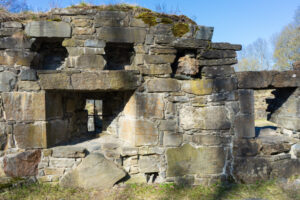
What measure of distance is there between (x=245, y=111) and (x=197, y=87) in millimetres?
853

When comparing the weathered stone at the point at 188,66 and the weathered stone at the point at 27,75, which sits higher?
the weathered stone at the point at 188,66

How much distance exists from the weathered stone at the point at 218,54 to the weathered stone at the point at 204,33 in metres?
0.23

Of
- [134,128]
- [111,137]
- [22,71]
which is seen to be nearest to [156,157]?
[134,128]

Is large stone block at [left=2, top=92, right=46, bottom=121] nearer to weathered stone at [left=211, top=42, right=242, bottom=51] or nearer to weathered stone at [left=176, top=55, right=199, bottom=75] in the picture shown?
weathered stone at [left=176, top=55, right=199, bottom=75]

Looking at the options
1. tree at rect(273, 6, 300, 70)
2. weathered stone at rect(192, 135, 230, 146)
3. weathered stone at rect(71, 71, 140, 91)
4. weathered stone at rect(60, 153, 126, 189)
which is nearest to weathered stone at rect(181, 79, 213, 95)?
weathered stone at rect(192, 135, 230, 146)

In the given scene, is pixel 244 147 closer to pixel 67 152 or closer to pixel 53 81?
pixel 67 152

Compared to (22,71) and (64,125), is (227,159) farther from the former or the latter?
(22,71)

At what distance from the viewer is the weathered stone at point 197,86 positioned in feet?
9.77

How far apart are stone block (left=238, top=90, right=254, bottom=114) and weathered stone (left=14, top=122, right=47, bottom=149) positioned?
286 centimetres

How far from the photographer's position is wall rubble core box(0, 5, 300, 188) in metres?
2.75

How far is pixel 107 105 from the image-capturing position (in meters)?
3.71

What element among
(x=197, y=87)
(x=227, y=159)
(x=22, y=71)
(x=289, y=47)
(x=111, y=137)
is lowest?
(x=227, y=159)

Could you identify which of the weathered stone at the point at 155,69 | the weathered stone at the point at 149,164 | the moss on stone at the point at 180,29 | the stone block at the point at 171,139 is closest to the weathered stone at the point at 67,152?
the weathered stone at the point at 149,164

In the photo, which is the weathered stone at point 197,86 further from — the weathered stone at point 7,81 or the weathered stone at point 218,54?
the weathered stone at point 7,81
